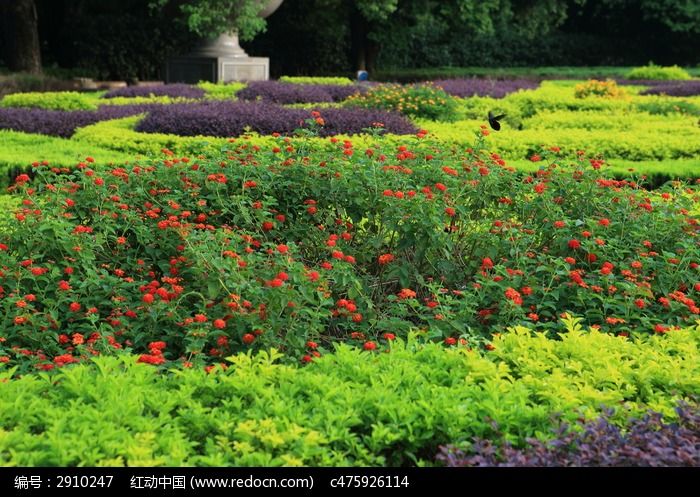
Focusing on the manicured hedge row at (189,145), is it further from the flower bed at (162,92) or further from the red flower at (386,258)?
the flower bed at (162,92)

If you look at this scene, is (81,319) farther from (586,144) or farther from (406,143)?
(586,144)

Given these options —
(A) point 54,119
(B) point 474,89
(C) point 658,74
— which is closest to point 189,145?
(A) point 54,119

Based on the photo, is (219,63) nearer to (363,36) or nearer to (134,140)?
(363,36)

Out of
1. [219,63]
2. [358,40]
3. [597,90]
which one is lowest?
[597,90]

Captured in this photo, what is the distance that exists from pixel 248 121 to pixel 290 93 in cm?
375

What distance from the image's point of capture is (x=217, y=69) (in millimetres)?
18734

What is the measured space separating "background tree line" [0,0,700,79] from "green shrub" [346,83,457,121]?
6623 millimetres

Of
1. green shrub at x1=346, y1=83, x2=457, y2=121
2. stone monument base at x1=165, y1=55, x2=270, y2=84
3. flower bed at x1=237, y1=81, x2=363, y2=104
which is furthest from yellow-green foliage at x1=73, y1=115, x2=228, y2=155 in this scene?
stone monument base at x1=165, y1=55, x2=270, y2=84

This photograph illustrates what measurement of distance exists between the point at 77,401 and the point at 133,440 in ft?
1.08

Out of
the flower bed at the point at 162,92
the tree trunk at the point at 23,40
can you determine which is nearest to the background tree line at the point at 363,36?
the tree trunk at the point at 23,40

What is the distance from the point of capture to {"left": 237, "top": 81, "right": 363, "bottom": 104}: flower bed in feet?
46.4

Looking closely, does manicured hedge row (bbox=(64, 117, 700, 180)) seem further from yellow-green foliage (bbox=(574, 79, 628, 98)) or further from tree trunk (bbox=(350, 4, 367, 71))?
tree trunk (bbox=(350, 4, 367, 71))

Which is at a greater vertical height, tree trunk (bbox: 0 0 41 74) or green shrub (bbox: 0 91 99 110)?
tree trunk (bbox: 0 0 41 74)
